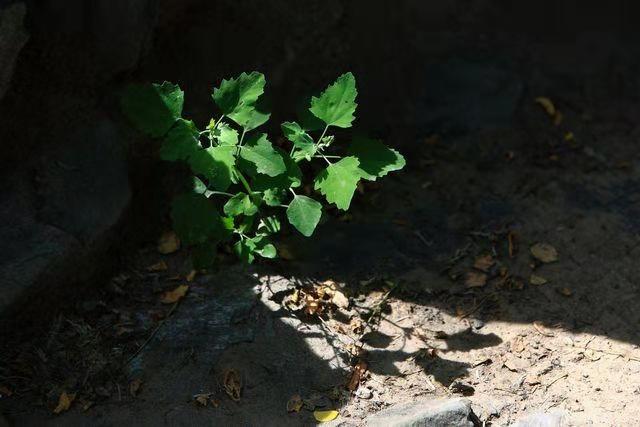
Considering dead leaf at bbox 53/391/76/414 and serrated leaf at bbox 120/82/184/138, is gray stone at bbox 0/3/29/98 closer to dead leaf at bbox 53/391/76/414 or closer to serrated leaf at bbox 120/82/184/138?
serrated leaf at bbox 120/82/184/138

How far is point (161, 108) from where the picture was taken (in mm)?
2885

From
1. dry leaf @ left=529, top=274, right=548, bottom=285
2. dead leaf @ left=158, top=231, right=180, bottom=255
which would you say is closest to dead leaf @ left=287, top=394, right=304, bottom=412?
dead leaf @ left=158, top=231, right=180, bottom=255

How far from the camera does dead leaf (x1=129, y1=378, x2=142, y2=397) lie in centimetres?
296

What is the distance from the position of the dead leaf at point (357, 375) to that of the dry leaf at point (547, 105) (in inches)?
77.1

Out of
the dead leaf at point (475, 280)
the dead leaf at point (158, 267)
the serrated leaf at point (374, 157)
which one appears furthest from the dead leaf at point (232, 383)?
the dead leaf at point (475, 280)

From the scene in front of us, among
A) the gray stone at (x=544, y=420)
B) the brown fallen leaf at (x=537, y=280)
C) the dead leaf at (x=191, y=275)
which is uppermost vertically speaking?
the dead leaf at (x=191, y=275)

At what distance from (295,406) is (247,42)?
1723mm

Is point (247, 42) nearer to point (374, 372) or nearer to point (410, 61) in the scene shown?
point (410, 61)

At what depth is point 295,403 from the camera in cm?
294

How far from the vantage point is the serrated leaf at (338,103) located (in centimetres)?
288

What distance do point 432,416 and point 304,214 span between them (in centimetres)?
82

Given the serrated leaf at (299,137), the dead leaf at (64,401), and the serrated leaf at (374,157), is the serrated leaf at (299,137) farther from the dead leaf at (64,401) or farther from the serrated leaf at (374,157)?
the dead leaf at (64,401)

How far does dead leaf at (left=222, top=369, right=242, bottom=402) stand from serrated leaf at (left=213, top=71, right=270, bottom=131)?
91 cm

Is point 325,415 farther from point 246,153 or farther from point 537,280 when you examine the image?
point 537,280
